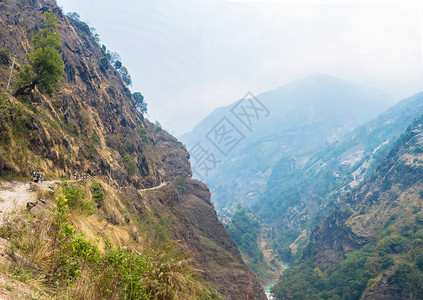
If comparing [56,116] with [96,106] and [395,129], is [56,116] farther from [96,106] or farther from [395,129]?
[395,129]

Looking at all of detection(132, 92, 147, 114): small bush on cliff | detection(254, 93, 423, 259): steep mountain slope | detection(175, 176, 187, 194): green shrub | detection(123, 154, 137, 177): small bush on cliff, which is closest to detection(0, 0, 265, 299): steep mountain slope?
detection(175, 176, 187, 194): green shrub

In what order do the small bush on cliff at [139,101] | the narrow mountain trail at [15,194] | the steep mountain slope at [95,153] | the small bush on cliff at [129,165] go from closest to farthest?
the narrow mountain trail at [15,194]
the steep mountain slope at [95,153]
the small bush on cliff at [129,165]
the small bush on cliff at [139,101]

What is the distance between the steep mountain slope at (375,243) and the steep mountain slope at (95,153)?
3181cm

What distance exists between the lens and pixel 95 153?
99.1ft

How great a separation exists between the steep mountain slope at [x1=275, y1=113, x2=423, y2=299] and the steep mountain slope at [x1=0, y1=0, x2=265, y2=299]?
31810 millimetres

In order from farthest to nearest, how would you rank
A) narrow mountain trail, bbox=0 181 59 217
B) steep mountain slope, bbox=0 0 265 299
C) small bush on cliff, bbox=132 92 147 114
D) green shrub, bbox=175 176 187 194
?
1. small bush on cliff, bbox=132 92 147 114
2. green shrub, bbox=175 176 187 194
3. steep mountain slope, bbox=0 0 265 299
4. narrow mountain trail, bbox=0 181 59 217

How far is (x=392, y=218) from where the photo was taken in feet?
226

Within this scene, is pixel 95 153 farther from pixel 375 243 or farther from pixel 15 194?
pixel 375 243

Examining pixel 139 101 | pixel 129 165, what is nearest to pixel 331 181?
pixel 139 101

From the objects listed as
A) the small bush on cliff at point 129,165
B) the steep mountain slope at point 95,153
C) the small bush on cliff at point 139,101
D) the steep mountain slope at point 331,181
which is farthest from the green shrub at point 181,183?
the steep mountain slope at point 331,181

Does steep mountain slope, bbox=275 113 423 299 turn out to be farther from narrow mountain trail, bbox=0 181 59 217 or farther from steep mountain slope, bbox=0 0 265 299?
narrow mountain trail, bbox=0 181 59 217

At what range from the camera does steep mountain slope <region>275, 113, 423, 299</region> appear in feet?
170

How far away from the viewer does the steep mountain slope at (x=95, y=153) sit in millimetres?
15570

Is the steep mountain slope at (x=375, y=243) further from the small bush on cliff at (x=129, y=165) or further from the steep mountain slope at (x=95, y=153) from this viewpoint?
the small bush on cliff at (x=129, y=165)
